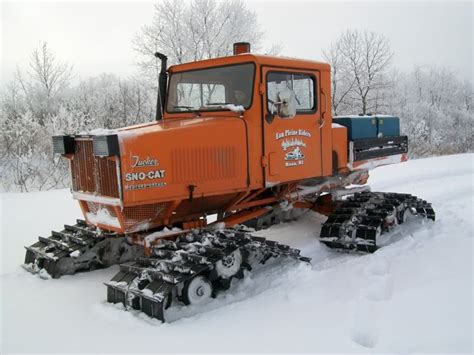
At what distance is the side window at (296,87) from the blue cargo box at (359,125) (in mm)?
1053

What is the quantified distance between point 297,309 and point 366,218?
263 cm

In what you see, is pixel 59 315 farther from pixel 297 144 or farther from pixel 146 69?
pixel 146 69

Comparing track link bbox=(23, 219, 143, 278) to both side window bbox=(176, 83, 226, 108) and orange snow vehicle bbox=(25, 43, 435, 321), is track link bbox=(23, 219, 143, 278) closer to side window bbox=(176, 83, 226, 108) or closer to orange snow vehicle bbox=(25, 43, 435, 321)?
orange snow vehicle bbox=(25, 43, 435, 321)

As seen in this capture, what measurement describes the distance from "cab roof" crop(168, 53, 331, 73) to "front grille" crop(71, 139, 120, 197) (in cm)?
185

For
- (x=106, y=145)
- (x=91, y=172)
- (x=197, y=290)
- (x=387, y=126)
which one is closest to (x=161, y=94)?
(x=91, y=172)

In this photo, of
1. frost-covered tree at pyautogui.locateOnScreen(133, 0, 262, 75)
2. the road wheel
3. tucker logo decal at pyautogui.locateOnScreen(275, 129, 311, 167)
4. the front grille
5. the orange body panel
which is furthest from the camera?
frost-covered tree at pyautogui.locateOnScreen(133, 0, 262, 75)

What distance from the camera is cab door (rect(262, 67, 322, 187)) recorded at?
5641 millimetres

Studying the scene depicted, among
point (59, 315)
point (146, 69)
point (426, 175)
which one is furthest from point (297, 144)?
point (146, 69)

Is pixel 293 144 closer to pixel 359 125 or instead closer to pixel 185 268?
pixel 359 125

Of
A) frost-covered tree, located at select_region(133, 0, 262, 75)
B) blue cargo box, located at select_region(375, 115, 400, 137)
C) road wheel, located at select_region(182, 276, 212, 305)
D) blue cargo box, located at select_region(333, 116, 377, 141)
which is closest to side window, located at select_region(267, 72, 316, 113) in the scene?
blue cargo box, located at select_region(333, 116, 377, 141)

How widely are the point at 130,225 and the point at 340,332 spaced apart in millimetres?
2443

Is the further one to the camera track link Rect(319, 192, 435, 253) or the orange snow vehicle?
track link Rect(319, 192, 435, 253)

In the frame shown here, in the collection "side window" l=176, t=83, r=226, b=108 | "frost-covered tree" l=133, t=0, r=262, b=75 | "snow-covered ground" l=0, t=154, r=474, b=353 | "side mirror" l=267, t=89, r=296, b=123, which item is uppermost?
"frost-covered tree" l=133, t=0, r=262, b=75

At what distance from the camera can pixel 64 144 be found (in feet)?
17.2
